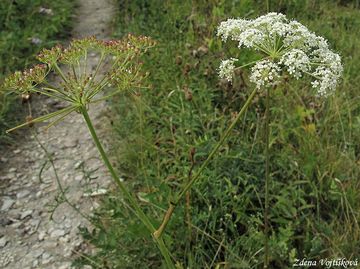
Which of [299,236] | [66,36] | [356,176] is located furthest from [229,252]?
[66,36]

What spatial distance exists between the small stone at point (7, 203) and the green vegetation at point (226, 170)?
30.9 inches

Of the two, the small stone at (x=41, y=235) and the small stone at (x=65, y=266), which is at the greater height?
the small stone at (x=41, y=235)

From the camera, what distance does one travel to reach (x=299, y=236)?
2.54 meters

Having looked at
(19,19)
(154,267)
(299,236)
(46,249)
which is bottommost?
(46,249)

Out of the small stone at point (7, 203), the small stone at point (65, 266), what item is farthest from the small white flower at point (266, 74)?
the small stone at point (7, 203)

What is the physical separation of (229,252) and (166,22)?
3000 millimetres

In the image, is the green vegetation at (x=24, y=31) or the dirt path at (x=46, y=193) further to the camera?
the green vegetation at (x=24, y=31)

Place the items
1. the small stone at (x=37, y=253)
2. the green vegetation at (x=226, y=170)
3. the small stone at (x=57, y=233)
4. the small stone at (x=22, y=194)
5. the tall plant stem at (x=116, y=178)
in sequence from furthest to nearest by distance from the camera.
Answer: the small stone at (x=22, y=194), the small stone at (x=57, y=233), the small stone at (x=37, y=253), the green vegetation at (x=226, y=170), the tall plant stem at (x=116, y=178)

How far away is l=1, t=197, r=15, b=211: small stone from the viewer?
3.36m

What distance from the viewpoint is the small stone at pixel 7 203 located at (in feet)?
11.0

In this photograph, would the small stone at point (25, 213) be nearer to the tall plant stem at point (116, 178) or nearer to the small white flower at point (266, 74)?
the tall plant stem at point (116, 178)

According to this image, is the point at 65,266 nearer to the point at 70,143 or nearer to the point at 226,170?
the point at 226,170

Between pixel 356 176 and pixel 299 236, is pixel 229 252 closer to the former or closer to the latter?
pixel 299 236

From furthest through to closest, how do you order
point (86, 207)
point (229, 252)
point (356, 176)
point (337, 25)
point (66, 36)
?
point (66, 36) → point (337, 25) → point (86, 207) → point (356, 176) → point (229, 252)
